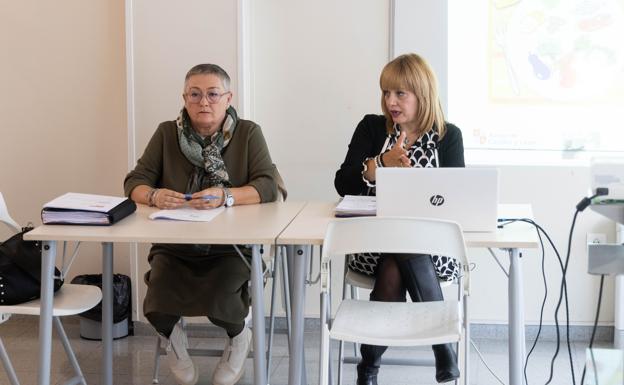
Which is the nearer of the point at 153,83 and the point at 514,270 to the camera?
the point at 514,270

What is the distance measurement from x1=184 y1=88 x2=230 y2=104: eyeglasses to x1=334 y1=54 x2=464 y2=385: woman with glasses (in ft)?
1.91

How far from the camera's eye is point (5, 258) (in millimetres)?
2883

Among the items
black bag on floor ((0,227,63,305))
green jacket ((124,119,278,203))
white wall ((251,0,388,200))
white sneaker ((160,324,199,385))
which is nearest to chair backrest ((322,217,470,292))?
green jacket ((124,119,278,203))

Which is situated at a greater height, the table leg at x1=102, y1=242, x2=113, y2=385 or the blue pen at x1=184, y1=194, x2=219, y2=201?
the blue pen at x1=184, y1=194, x2=219, y2=201

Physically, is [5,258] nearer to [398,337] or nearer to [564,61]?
[398,337]

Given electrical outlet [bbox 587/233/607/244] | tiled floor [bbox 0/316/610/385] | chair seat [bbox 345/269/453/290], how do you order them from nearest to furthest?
chair seat [bbox 345/269/453/290]
tiled floor [bbox 0/316/610/385]
electrical outlet [bbox 587/233/607/244]

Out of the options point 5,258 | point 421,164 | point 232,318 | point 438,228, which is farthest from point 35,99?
point 438,228

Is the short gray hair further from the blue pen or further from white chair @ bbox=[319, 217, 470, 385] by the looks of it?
white chair @ bbox=[319, 217, 470, 385]

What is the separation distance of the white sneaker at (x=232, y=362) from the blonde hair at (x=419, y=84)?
1.09m

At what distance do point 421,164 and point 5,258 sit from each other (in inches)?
61.6

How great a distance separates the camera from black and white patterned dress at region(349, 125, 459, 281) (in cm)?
305

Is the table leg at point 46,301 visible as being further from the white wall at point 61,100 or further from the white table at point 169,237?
the white wall at point 61,100

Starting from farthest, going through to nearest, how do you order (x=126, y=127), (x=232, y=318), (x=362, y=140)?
(x=126, y=127), (x=362, y=140), (x=232, y=318)

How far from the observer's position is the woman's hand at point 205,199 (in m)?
3.07
